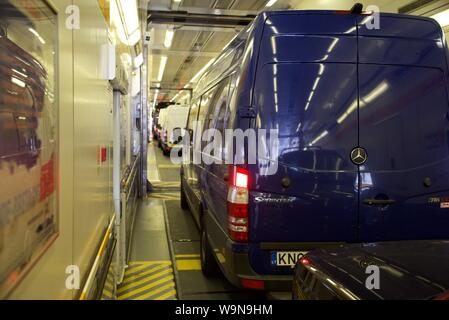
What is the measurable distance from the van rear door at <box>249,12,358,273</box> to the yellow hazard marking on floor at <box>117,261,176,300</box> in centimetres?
142

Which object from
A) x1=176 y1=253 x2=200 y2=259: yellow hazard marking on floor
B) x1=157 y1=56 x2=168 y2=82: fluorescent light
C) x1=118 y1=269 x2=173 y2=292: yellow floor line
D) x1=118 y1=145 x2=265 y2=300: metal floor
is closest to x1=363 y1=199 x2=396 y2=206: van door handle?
x1=118 y1=145 x2=265 y2=300: metal floor

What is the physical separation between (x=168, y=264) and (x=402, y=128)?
128 inches

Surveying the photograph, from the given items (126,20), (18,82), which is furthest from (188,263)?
(18,82)

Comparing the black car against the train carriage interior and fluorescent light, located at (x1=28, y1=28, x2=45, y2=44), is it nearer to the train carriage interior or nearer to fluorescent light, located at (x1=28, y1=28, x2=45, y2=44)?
the train carriage interior

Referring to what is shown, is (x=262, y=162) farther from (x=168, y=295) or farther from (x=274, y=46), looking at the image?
(x=168, y=295)

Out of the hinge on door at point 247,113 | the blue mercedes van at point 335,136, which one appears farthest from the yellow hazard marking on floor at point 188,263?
the hinge on door at point 247,113

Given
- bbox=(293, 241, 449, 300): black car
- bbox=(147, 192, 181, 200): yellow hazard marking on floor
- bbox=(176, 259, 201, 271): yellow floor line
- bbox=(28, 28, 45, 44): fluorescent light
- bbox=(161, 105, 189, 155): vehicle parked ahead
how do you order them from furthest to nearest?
1. bbox=(161, 105, 189, 155): vehicle parked ahead
2. bbox=(147, 192, 181, 200): yellow hazard marking on floor
3. bbox=(176, 259, 201, 271): yellow floor line
4. bbox=(293, 241, 449, 300): black car
5. bbox=(28, 28, 45, 44): fluorescent light

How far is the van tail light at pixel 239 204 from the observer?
11.2 feet

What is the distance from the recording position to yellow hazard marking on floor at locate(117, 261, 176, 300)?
435 cm

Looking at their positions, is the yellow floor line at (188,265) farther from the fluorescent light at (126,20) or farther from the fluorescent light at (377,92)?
the fluorescent light at (377,92)

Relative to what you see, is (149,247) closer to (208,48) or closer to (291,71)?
(291,71)

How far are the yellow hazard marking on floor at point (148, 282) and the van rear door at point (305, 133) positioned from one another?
4.66 ft

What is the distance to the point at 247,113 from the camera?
341 cm

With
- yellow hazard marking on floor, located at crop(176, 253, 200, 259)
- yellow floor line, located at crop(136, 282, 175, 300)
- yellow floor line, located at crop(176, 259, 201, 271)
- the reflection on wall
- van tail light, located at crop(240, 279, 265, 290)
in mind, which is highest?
the reflection on wall
